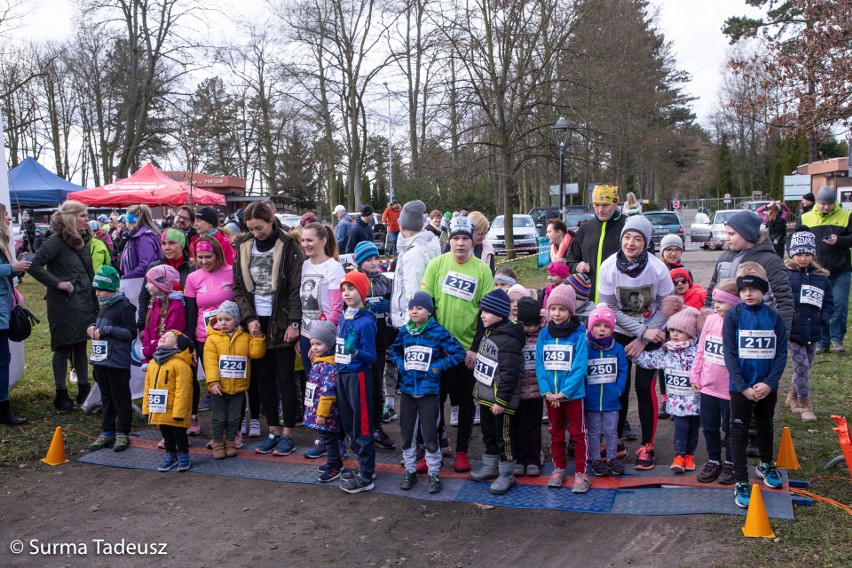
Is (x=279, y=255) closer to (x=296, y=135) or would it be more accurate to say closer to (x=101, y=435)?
(x=101, y=435)

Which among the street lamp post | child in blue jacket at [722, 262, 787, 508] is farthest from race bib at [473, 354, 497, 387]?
the street lamp post

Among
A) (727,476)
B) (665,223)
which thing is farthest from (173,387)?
(665,223)

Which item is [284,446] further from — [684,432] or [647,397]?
[684,432]

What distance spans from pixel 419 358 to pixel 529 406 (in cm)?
102

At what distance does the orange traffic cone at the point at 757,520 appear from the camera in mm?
4320

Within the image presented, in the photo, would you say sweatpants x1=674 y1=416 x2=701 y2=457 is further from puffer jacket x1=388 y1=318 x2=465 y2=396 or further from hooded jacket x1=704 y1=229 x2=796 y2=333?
puffer jacket x1=388 y1=318 x2=465 y2=396

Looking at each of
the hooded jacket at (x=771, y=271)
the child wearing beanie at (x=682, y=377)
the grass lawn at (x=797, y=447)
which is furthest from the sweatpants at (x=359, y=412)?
the hooded jacket at (x=771, y=271)

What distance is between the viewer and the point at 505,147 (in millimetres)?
22734

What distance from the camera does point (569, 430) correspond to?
5.32 m

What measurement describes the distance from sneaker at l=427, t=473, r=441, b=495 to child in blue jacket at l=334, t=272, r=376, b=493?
473 millimetres

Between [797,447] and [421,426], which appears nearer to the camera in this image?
[421,426]

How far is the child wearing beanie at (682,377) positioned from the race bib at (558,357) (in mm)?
815

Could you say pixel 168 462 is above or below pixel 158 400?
below

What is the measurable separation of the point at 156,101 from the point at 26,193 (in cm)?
1466
